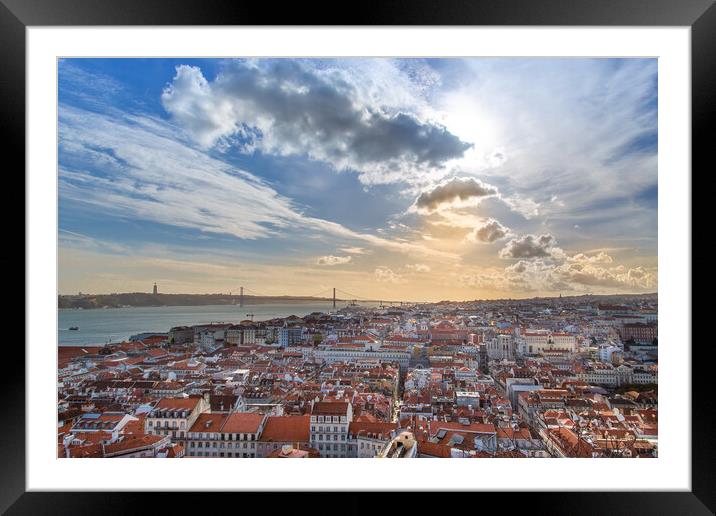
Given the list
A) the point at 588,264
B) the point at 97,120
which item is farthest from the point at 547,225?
the point at 97,120

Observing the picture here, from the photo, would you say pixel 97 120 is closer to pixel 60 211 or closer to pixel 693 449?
pixel 60 211

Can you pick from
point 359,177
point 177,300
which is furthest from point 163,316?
point 359,177

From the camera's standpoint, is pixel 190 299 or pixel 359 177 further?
pixel 190 299

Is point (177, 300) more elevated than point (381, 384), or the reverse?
point (177, 300)

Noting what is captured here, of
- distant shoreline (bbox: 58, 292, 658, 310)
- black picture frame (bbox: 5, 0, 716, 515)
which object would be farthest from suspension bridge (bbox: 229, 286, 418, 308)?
black picture frame (bbox: 5, 0, 716, 515)

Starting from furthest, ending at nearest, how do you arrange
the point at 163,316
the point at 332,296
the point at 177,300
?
the point at 332,296
the point at 177,300
the point at 163,316

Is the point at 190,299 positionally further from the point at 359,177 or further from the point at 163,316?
the point at 359,177

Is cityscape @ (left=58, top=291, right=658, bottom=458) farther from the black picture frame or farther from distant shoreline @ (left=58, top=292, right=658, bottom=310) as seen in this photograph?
the black picture frame
